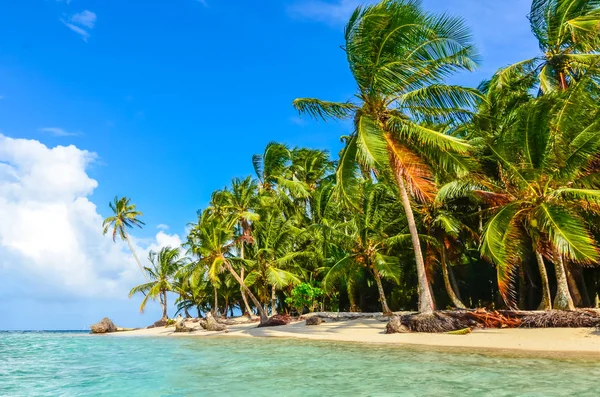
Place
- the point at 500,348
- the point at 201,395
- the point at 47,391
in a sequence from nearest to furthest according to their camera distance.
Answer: the point at 201,395
the point at 47,391
the point at 500,348

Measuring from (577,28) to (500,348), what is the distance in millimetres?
11524

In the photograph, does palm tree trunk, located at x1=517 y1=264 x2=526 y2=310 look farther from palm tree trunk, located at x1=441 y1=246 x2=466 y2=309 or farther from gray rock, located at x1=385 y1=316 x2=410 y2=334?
gray rock, located at x1=385 y1=316 x2=410 y2=334

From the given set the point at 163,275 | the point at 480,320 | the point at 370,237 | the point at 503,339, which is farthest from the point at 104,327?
the point at 503,339

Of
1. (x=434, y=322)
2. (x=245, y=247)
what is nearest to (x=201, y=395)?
(x=434, y=322)

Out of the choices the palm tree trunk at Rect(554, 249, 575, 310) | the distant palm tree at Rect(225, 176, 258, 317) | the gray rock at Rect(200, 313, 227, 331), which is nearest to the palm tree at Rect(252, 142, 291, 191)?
the distant palm tree at Rect(225, 176, 258, 317)

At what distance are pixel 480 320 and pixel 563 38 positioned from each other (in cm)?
1103

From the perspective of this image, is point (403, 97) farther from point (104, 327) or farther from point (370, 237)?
point (104, 327)

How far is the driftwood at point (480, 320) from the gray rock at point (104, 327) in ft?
99.3

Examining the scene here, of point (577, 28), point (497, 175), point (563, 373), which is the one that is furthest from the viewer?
point (497, 175)

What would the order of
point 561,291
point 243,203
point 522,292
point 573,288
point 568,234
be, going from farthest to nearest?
point 243,203
point 522,292
point 573,288
point 561,291
point 568,234

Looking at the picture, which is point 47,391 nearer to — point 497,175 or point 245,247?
point 497,175

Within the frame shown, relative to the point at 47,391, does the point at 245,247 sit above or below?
above

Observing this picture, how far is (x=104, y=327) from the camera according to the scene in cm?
3556

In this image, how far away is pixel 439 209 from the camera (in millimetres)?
17141
